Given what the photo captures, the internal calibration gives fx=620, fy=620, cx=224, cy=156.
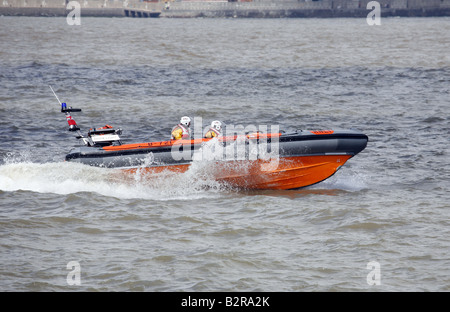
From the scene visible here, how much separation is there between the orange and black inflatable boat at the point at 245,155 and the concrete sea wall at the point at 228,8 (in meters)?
77.8

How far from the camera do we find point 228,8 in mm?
88562

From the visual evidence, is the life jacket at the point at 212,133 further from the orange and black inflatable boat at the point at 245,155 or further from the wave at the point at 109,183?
the wave at the point at 109,183

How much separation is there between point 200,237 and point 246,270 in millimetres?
1352

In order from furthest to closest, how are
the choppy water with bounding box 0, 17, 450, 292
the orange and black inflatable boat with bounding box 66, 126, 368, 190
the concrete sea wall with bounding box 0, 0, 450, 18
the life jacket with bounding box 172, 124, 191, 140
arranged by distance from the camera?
the concrete sea wall with bounding box 0, 0, 450, 18, the life jacket with bounding box 172, 124, 191, 140, the orange and black inflatable boat with bounding box 66, 126, 368, 190, the choppy water with bounding box 0, 17, 450, 292

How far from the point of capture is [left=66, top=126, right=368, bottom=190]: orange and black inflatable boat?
1122 centimetres

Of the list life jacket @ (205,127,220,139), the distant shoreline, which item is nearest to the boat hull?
life jacket @ (205,127,220,139)

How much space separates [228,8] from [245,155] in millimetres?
80118

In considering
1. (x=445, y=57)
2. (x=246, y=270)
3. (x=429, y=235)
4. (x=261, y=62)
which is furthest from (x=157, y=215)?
(x=445, y=57)

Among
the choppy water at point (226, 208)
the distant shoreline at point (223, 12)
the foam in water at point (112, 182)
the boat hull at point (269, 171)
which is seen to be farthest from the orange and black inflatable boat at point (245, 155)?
the distant shoreline at point (223, 12)

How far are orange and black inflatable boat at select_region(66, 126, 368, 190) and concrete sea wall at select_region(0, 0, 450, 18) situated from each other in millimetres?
77820

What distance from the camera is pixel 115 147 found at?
11.5 metres

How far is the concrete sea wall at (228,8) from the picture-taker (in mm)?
84812

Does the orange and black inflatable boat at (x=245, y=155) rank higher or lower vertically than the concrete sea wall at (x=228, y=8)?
lower

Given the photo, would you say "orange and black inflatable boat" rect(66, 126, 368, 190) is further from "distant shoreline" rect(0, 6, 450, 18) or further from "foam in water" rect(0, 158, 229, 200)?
"distant shoreline" rect(0, 6, 450, 18)
